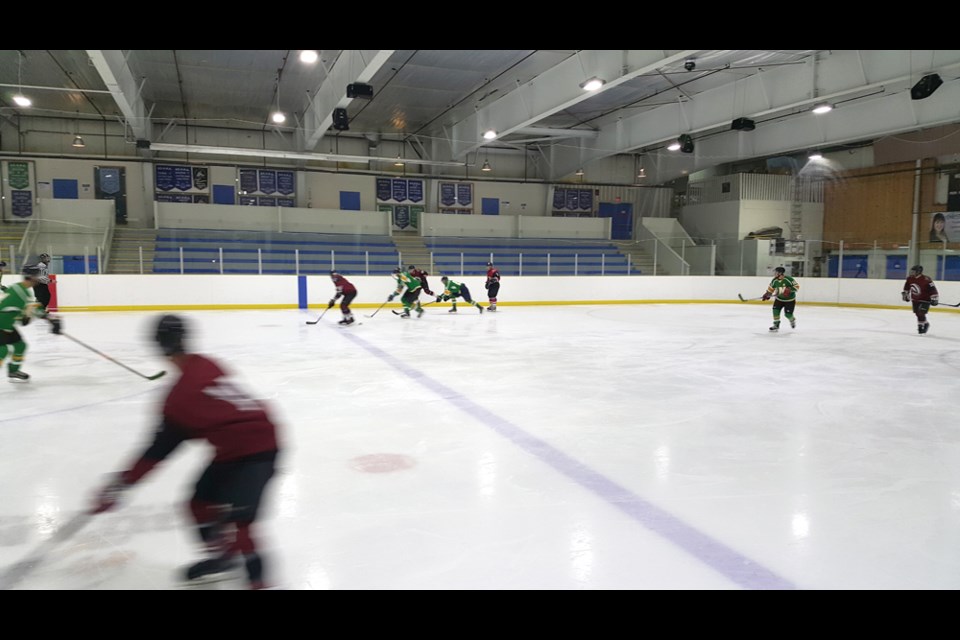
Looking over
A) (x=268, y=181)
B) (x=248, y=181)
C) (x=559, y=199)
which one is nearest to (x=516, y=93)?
(x=559, y=199)

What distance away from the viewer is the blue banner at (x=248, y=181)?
21.0m

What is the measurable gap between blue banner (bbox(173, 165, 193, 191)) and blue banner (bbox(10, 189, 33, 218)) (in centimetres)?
397

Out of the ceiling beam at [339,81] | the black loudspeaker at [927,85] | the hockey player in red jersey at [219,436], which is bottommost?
the hockey player in red jersey at [219,436]

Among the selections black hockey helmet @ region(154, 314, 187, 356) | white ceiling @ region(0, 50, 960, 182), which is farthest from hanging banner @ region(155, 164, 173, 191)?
black hockey helmet @ region(154, 314, 187, 356)

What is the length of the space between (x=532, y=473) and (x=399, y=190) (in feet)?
66.6

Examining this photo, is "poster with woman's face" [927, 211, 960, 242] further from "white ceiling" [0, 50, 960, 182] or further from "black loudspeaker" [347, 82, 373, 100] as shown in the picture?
"black loudspeaker" [347, 82, 373, 100]

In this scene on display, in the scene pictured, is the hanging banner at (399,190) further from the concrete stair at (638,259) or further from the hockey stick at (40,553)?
the hockey stick at (40,553)

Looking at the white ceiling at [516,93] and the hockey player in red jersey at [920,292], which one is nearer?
the hockey player in red jersey at [920,292]

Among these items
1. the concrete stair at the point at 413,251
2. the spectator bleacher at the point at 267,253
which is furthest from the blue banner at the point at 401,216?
the spectator bleacher at the point at 267,253

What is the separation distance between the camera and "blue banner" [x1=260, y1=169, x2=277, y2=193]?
2117cm

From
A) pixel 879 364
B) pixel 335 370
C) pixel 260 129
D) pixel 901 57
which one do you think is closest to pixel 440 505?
pixel 335 370

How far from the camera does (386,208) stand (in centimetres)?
2248

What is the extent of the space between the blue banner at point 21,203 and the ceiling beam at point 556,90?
12.8 meters
